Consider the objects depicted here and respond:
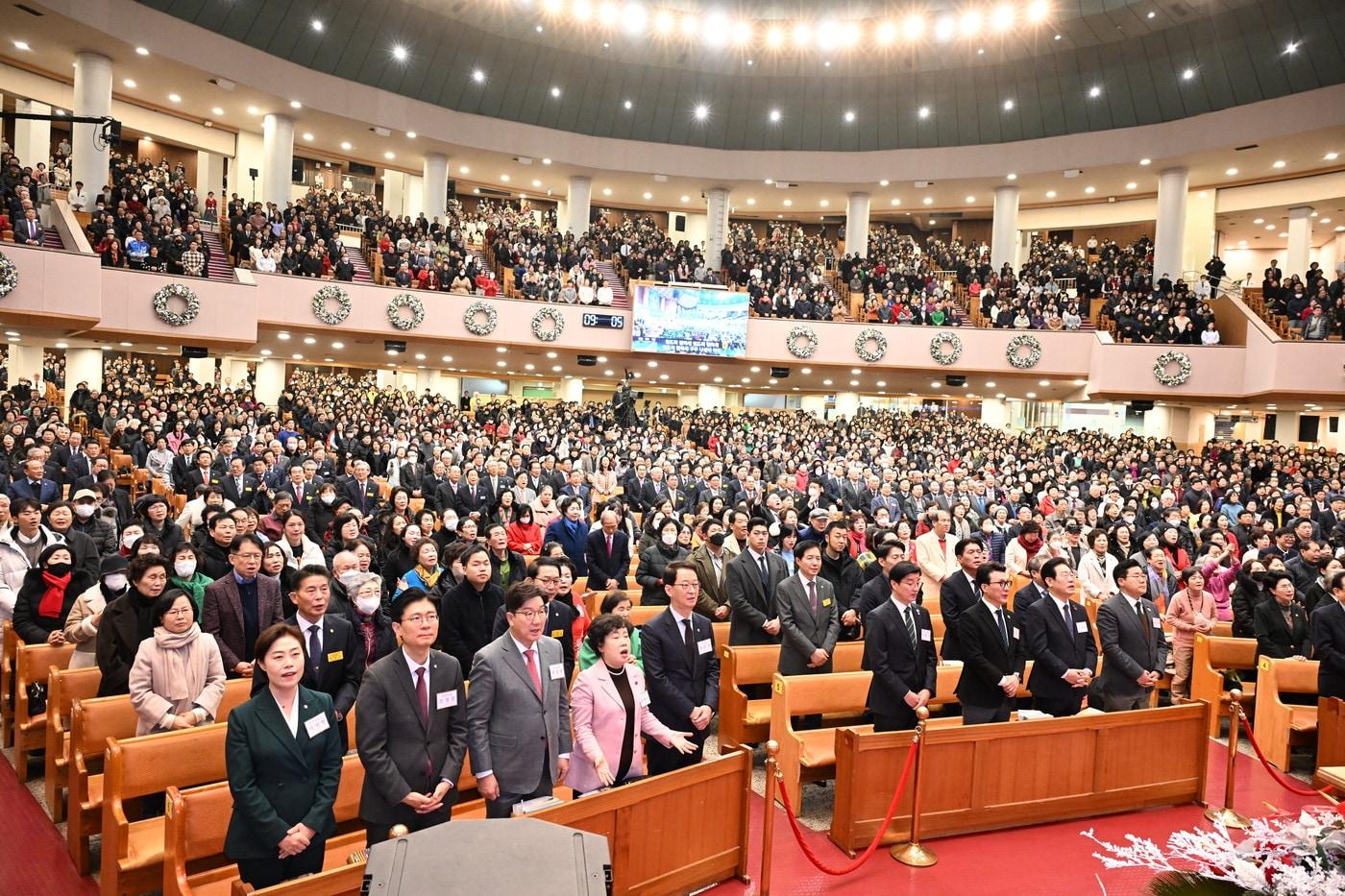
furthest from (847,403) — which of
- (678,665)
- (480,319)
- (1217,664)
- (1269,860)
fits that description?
(1269,860)

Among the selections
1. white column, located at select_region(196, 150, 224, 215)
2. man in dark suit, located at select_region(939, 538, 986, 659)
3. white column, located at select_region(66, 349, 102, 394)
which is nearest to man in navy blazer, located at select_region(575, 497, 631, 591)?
man in dark suit, located at select_region(939, 538, 986, 659)

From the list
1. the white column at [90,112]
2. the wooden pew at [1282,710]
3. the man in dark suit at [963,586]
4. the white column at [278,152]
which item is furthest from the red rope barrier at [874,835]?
the white column at [278,152]

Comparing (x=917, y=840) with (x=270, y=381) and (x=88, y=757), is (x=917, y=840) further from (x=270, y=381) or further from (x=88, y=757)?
(x=270, y=381)

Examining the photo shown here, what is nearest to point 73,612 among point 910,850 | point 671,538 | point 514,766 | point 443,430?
point 514,766

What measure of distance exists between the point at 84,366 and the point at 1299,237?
29947mm

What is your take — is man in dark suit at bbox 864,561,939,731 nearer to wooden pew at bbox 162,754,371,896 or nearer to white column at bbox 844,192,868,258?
wooden pew at bbox 162,754,371,896

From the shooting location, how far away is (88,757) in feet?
13.1

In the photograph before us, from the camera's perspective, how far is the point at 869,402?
3033 centimetres

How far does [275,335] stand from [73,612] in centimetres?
1619

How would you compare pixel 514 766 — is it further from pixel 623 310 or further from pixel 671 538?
pixel 623 310

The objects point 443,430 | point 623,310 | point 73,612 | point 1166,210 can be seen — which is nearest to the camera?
point 73,612

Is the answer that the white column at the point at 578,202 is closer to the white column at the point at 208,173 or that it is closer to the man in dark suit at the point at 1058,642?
the white column at the point at 208,173

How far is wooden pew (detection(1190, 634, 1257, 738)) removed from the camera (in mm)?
6348

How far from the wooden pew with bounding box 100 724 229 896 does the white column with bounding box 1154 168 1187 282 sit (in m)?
24.4
